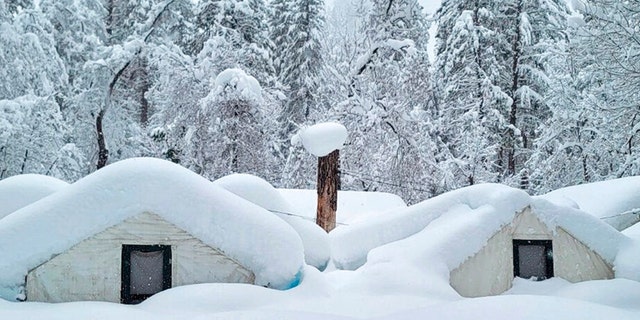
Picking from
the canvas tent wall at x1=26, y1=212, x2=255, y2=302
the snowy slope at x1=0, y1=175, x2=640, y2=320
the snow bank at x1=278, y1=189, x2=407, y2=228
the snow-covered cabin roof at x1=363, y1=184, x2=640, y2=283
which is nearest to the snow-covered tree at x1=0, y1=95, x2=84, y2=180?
the snow bank at x1=278, y1=189, x2=407, y2=228

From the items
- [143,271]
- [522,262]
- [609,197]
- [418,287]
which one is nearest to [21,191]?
[143,271]

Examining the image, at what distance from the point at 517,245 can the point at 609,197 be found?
536 cm

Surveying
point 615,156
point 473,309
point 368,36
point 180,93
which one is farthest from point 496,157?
point 473,309

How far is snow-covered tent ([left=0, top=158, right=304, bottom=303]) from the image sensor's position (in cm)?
643

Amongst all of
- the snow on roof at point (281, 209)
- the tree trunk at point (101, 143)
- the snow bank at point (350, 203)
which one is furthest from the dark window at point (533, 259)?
the tree trunk at point (101, 143)

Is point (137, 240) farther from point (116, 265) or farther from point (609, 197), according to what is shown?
point (609, 197)

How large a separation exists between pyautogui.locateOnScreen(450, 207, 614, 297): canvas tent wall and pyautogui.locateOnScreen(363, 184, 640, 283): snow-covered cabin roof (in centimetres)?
10

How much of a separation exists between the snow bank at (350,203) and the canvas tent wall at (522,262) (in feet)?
15.2

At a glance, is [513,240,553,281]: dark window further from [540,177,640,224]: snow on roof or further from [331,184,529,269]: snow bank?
[540,177,640,224]: snow on roof

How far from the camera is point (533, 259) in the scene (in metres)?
8.48

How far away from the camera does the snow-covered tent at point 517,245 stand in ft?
26.5

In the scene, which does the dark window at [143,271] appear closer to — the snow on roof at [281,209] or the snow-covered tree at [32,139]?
the snow on roof at [281,209]

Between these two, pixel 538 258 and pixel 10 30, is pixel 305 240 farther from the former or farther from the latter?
pixel 10 30

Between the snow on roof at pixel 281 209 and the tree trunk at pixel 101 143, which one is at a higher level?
the tree trunk at pixel 101 143
